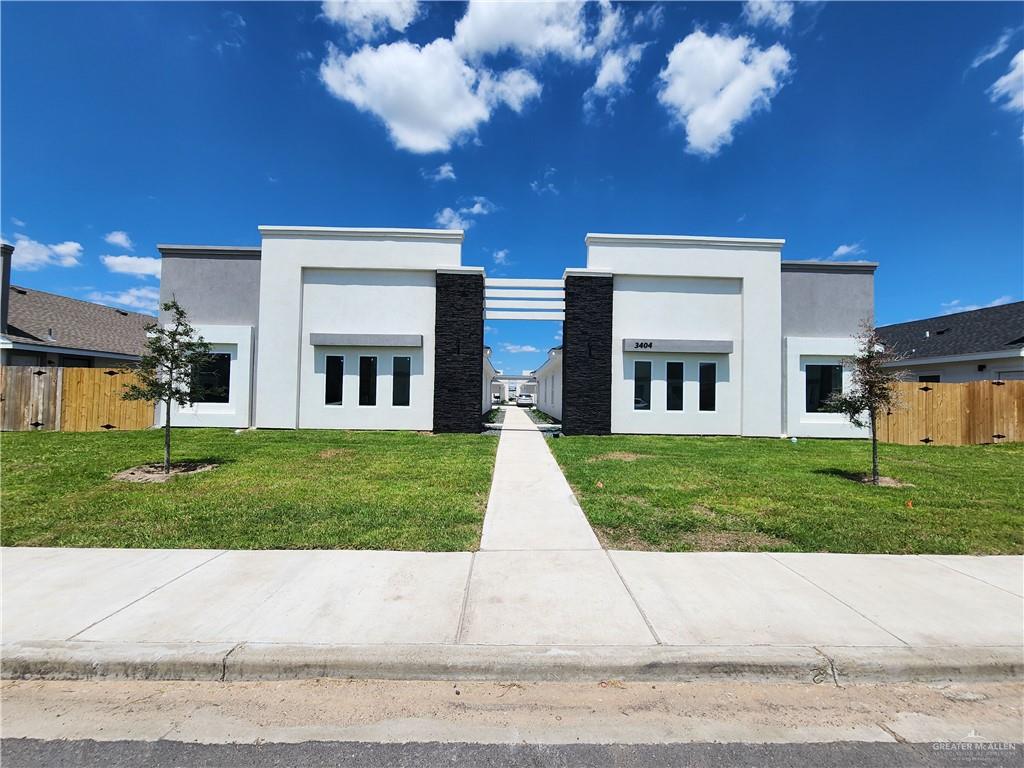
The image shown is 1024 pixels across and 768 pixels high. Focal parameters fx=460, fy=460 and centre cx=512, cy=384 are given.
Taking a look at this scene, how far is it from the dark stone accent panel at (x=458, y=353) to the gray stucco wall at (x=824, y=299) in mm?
12120

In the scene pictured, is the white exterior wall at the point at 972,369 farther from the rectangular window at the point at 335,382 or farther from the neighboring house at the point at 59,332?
the neighboring house at the point at 59,332

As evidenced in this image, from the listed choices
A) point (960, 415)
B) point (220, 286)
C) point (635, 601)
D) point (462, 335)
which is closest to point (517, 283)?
point (462, 335)

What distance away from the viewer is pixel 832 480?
9594mm

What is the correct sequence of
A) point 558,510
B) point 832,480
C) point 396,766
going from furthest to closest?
point 832,480
point 558,510
point 396,766

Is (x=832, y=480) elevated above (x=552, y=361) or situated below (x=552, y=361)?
below

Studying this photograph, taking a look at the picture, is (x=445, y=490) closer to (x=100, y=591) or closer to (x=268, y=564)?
(x=268, y=564)

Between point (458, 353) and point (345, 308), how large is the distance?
4.74 metres

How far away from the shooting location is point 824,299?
18.1m

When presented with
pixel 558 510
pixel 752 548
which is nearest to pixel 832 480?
pixel 752 548

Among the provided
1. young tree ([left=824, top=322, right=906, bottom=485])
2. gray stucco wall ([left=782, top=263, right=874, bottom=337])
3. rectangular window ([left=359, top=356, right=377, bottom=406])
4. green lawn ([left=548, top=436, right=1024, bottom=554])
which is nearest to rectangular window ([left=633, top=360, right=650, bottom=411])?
green lawn ([left=548, top=436, right=1024, bottom=554])

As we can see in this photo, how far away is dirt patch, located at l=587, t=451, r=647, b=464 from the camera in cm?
1185

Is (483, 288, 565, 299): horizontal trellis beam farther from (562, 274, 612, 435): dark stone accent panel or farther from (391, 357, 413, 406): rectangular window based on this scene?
(391, 357, 413, 406): rectangular window

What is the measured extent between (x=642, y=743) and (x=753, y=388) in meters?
17.2

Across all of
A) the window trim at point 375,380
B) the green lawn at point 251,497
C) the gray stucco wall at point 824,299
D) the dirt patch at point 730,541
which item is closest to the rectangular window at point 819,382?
the gray stucco wall at point 824,299
